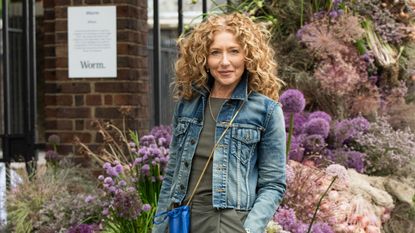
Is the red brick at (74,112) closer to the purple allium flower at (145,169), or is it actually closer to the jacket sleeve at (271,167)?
the purple allium flower at (145,169)

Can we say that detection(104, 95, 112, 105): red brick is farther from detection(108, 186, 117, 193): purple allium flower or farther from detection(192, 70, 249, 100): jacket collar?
detection(192, 70, 249, 100): jacket collar

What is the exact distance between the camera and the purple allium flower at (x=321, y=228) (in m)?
4.45

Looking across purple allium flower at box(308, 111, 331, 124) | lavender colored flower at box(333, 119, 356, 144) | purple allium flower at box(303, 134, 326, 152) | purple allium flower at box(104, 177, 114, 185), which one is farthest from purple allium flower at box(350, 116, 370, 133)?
purple allium flower at box(104, 177, 114, 185)

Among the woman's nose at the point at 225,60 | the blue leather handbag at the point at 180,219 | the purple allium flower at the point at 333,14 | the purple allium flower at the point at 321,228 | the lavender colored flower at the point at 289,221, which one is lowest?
the purple allium flower at the point at 321,228

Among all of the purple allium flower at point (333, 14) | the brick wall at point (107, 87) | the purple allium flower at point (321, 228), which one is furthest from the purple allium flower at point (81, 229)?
the purple allium flower at point (333, 14)

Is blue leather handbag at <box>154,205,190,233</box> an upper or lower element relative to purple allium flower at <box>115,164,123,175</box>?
upper

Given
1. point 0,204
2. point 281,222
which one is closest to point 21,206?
point 0,204

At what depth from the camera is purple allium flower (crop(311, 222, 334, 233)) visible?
4.45m

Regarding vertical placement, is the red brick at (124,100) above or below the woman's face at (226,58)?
below

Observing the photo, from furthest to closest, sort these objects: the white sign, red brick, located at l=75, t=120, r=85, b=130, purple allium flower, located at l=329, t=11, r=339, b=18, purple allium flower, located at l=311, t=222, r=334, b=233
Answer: red brick, located at l=75, t=120, r=85, b=130
the white sign
purple allium flower, located at l=329, t=11, r=339, b=18
purple allium flower, located at l=311, t=222, r=334, b=233

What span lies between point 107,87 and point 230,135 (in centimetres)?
346

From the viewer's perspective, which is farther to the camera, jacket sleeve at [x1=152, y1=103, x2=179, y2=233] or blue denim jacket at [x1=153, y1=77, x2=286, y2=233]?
jacket sleeve at [x1=152, y1=103, x2=179, y2=233]

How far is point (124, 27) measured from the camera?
21.2 feet

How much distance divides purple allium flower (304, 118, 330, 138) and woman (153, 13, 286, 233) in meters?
2.43
